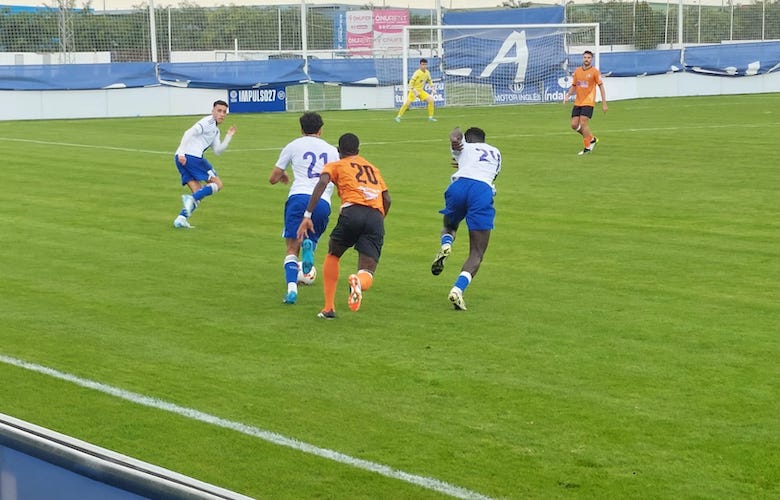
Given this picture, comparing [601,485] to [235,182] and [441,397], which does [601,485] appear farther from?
[235,182]

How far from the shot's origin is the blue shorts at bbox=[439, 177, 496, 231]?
1160 cm

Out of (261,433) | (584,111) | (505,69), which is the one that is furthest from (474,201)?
(505,69)

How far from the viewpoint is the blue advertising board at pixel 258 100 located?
43875 millimetres

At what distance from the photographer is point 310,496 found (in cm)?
643

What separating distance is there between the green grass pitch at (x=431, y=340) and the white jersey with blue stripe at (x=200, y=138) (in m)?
1.01

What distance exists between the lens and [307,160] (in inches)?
466

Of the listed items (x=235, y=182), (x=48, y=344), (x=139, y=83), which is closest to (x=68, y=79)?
(x=139, y=83)

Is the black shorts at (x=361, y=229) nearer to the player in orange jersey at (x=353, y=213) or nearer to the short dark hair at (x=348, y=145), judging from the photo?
the player in orange jersey at (x=353, y=213)

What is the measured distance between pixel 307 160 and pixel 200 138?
242 inches

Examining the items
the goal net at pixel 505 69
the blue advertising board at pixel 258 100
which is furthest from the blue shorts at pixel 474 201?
the goal net at pixel 505 69

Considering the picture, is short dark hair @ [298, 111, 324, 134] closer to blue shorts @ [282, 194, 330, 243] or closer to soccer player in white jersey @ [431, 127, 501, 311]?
blue shorts @ [282, 194, 330, 243]

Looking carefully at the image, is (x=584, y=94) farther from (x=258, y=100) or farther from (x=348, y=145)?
(x=258, y=100)

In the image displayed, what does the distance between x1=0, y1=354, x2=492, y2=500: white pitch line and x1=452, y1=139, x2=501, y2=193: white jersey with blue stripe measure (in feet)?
14.9

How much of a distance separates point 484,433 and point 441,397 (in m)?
0.86
